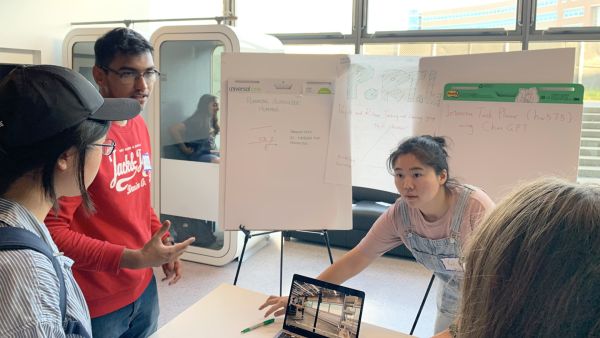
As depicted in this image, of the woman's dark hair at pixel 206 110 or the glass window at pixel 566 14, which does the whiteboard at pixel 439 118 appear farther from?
the glass window at pixel 566 14

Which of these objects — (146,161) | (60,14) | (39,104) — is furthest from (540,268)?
(60,14)

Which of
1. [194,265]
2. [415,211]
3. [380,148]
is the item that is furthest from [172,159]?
[415,211]

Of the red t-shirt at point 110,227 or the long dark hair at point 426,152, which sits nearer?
the red t-shirt at point 110,227

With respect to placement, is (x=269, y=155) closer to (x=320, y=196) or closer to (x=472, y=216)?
(x=320, y=196)

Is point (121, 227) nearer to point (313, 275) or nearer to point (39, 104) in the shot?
point (39, 104)

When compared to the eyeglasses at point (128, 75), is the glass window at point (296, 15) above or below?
above

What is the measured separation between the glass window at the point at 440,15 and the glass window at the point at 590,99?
1.15 feet

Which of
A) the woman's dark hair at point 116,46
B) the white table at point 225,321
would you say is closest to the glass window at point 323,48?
the woman's dark hair at point 116,46

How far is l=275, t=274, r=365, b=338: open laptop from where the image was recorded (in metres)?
1.29

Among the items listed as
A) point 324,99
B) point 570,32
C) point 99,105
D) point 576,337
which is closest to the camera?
point 576,337

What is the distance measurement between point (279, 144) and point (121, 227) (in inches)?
38.2

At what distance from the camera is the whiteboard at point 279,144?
87.4 inches

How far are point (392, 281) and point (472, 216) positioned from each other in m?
2.06

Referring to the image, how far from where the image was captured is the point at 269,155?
2.24 metres
